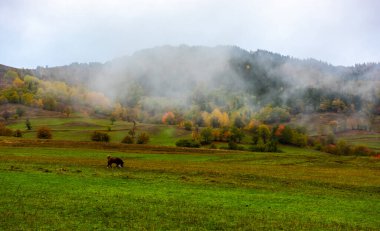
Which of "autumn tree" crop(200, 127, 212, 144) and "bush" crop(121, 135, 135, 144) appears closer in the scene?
"bush" crop(121, 135, 135, 144)

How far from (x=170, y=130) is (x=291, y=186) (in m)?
153

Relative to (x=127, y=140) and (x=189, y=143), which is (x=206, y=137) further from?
(x=127, y=140)

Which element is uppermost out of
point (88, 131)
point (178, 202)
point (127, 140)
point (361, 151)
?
point (178, 202)

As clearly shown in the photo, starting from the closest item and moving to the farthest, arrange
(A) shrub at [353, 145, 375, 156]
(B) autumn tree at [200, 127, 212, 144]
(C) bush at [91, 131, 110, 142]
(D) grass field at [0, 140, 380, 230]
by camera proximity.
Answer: (D) grass field at [0, 140, 380, 230]
(C) bush at [91, 131, 110, 142]
(A) shrub at [353, 145, 375, 156]
(B) autumn tree at [200, 127, 212, 144]

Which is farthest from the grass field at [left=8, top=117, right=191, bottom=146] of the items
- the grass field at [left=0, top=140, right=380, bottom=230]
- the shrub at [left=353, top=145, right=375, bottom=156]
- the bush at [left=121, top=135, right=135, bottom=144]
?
the grass field at [left=0, top=140, right=380, bottom=230]

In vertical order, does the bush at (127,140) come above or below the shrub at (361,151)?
above

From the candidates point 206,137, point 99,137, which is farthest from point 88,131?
point 206,137

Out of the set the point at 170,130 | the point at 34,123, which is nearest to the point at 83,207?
the point at 170,130

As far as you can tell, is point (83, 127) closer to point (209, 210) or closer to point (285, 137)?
point (285, 137)

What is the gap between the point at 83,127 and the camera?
7224 inches

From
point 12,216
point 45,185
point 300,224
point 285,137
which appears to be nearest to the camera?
point 12,216

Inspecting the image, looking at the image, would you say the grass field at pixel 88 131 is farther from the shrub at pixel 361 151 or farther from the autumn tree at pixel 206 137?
the shrub at pixel 361 151

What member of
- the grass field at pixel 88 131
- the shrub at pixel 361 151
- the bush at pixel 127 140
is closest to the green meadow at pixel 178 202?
the bush at pixel 127 140

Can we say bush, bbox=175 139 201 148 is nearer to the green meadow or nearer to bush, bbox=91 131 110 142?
bush, bbox=91 131 110 142
